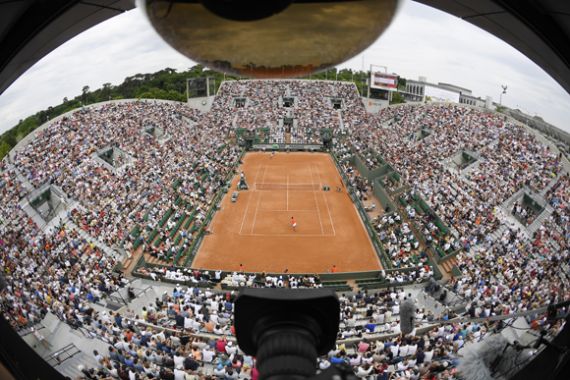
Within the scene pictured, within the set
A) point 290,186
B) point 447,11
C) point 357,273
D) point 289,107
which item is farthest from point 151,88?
point 447,11

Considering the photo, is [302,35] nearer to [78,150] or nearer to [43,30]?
[43,30]

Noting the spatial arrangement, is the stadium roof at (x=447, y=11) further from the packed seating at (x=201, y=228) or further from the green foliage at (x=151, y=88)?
the green foliage at (x=151, y=88)

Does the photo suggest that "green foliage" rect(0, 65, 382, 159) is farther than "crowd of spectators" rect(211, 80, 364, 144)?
Yes

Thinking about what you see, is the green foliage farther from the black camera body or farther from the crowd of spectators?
the black camera body

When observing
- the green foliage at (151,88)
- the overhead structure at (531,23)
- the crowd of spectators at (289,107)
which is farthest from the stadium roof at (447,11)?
the green foliage at (151,88)

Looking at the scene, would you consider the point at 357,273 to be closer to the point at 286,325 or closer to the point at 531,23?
the point at 531,23

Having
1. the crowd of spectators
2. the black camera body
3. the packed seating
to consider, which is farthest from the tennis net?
the black camera body
